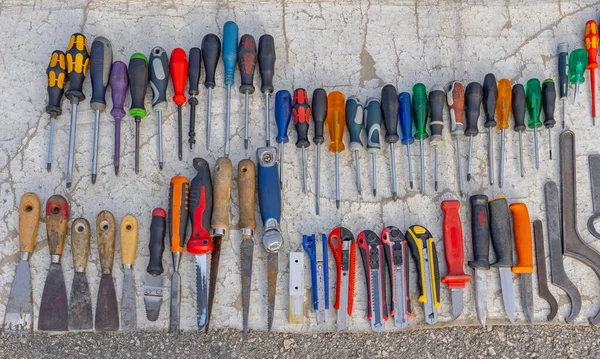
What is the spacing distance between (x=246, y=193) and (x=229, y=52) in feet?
3.00

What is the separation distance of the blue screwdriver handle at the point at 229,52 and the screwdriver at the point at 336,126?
62 cm

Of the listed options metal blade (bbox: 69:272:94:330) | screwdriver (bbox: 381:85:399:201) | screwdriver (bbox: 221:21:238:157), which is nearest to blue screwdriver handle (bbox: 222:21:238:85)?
screwdriver (bbox: 221:21:238:157)

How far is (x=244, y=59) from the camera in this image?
363 cm

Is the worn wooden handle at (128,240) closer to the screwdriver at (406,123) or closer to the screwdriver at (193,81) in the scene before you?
the screwdriver at (193,81)

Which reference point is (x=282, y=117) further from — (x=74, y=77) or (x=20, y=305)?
(x=20, y=305)

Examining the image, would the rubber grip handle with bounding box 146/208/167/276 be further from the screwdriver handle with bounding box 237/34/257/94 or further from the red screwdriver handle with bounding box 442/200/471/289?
the red screwdriver handle with bounding box 442/200/471/289

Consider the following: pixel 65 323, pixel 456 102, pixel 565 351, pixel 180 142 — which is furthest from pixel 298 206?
pixel 565 351

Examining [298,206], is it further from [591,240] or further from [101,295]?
[591,240]

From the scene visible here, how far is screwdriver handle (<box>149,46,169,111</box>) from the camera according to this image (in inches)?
140

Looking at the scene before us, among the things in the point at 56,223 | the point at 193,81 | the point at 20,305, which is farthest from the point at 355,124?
the point at 20,305

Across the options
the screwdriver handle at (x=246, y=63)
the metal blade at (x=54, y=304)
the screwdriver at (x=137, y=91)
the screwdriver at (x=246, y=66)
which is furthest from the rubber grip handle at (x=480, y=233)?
the metal blade at (x=54, y=304)

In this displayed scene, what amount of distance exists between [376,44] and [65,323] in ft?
8.26

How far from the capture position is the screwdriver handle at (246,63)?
363 cm

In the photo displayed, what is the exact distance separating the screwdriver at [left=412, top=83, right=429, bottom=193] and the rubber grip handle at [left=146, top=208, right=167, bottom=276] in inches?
60.6
